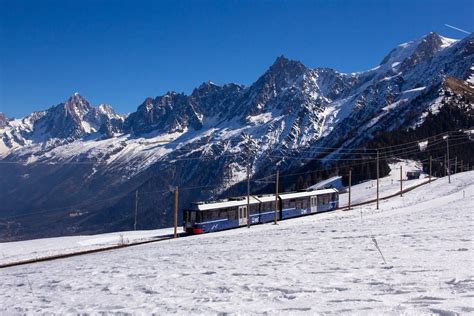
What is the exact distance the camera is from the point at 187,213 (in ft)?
165

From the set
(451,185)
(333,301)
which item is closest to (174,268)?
(333,301)

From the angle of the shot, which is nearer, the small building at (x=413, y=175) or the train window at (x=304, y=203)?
the train window at (x=304, y=203)

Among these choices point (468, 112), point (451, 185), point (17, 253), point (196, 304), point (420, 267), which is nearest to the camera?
point (196, 304)

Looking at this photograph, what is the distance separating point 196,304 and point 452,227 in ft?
51.7

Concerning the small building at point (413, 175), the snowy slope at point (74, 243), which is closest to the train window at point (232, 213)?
the snowy slope at point (74, 243)

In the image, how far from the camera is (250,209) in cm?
5491

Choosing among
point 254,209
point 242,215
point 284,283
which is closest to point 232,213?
point 242,215

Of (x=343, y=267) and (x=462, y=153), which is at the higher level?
(x=462, y=153)

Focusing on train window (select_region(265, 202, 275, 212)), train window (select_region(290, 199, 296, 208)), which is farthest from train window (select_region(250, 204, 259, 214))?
train window (select_region(290, 199, 296, 208))

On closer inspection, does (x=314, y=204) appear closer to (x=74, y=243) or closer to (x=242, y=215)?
(x=242, y=215)

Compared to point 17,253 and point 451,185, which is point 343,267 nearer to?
point 17,253

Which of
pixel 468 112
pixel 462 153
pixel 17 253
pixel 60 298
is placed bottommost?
pixel 17 253

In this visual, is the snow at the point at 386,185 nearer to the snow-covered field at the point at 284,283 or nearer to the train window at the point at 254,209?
the train window at the point at 254,209

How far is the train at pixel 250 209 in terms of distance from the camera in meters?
49.6
